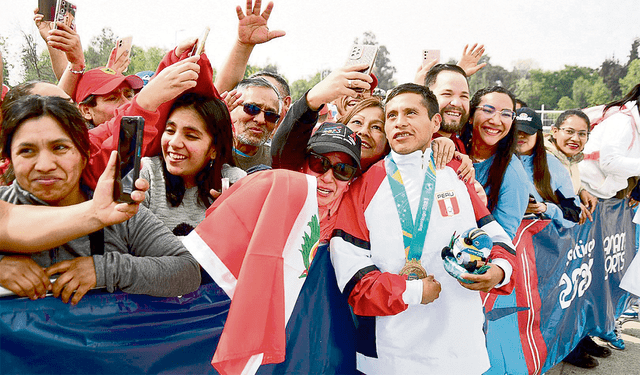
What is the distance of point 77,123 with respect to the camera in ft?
5.04

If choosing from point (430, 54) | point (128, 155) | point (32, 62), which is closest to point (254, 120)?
point (430, 54)

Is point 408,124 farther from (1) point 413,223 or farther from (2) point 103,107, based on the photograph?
(2) point 103,107

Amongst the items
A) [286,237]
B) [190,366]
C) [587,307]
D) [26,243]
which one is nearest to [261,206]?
[286,237]

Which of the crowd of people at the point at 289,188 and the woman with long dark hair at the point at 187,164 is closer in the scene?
the crowd of people at the point at 289,188

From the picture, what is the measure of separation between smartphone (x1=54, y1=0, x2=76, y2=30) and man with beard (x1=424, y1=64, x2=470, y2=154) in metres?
2.39

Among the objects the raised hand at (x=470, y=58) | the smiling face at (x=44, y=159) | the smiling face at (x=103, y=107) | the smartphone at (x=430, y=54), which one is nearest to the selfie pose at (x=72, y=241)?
the smiling face at (x=44, y=159)

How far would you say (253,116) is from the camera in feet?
9.58

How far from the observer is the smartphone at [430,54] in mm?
3412

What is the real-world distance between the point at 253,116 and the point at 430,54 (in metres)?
1.49

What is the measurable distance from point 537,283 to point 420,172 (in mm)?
1776

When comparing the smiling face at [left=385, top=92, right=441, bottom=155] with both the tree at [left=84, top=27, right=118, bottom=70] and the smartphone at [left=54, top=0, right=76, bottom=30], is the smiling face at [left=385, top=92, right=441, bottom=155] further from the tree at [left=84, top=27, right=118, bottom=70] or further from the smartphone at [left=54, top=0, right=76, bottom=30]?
the tree at [left=84, top=27, right=118, bottom=70]

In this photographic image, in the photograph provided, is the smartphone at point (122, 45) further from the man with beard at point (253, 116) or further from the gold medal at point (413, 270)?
the gold medal at point (413, 270)

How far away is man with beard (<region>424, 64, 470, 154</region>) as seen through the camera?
2842 millimetres

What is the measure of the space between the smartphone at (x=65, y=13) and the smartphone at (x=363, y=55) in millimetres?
1894
